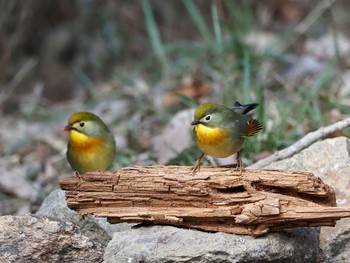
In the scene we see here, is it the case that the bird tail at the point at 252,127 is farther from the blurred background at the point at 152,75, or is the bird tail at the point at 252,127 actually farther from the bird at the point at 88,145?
the blurred background at the point at 152,75

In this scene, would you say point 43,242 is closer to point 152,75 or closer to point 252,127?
point 252,127

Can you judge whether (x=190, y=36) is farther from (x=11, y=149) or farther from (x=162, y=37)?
(x=11, y=149)

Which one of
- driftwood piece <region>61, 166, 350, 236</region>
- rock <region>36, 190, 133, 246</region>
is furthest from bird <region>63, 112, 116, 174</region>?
driftwood piece <region>61, 166, 350, 236</region>

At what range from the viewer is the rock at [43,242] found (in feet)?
13.0

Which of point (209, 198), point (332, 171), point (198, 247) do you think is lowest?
point (198, 247)

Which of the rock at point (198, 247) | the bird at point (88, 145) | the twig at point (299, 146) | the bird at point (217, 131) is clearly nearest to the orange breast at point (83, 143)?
the bird at point (88, 145)

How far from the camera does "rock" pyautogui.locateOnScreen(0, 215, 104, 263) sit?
396 cm

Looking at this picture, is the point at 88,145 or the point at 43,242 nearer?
the point at 43,242

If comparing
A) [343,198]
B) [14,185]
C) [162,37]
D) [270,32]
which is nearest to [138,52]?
[162,37]

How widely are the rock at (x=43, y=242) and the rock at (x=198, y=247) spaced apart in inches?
9.5

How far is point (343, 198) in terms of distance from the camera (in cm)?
438

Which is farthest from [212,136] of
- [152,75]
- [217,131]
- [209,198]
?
[152,75]

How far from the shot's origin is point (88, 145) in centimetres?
488

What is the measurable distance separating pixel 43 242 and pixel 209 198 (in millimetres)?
808
